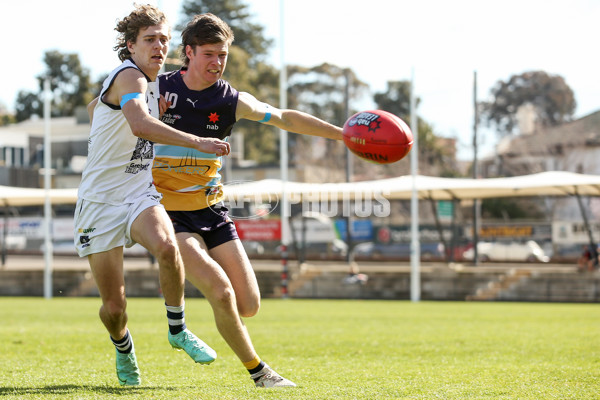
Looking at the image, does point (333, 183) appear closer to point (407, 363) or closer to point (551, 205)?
point (551, 205)

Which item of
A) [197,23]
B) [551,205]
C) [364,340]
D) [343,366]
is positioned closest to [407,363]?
[343,366]

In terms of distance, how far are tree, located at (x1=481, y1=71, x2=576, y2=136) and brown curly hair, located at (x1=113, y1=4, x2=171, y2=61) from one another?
879 inches

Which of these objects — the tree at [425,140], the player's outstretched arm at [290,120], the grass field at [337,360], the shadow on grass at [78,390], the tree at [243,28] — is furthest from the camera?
the tree at [243,28]

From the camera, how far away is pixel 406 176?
26062 millimetres

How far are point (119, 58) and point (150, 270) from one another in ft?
68.7

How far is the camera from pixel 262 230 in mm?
28797

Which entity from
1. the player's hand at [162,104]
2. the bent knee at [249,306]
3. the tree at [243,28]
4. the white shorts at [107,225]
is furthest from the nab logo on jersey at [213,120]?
the tree at [243,28]

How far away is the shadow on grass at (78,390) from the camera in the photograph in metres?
5.18

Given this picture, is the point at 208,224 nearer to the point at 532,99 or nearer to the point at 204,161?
the point at 204,161

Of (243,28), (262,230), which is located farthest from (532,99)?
(243,28)

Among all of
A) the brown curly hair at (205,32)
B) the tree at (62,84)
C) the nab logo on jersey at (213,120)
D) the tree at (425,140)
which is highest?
the tree at (62,84)

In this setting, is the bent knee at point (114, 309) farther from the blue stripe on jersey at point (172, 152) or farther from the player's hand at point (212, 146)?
the player's hand at point (212, 146)

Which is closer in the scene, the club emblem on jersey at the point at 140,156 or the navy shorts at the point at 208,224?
the club emblem on jersey at the point at 140,156

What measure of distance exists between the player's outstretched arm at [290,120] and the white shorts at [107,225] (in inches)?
37.0
